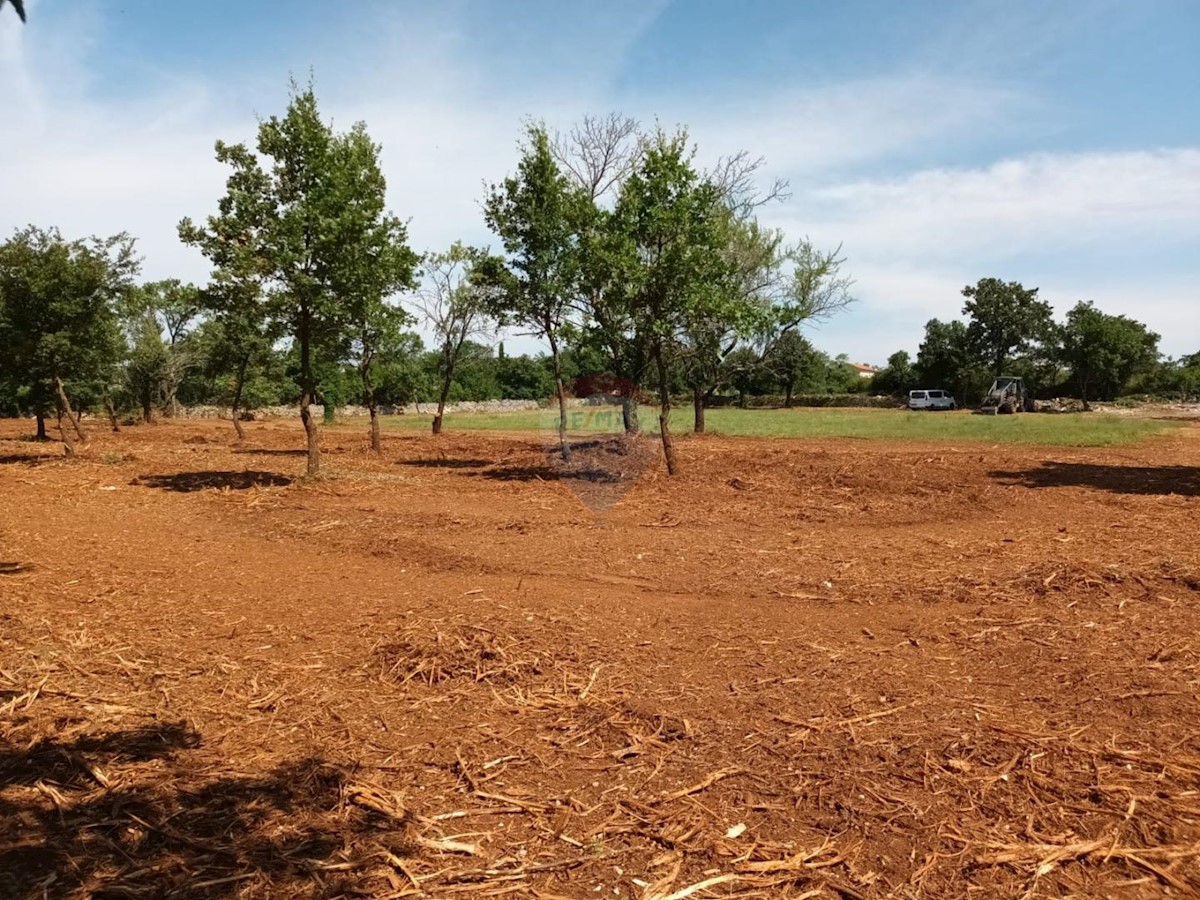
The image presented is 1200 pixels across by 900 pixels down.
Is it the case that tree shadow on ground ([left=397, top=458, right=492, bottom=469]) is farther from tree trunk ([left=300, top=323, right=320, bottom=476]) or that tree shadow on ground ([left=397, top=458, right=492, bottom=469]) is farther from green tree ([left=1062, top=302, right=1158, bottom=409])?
green tree ([left=1062, top=302, right=1158, bottom=409])

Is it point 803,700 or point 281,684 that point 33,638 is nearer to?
point 281,684

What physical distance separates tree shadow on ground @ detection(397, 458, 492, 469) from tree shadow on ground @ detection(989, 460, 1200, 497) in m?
11.9

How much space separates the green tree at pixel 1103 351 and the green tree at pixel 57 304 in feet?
207

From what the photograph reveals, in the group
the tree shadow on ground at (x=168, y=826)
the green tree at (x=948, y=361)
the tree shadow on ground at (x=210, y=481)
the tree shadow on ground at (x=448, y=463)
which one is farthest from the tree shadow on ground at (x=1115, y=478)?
the green tree at (x=948, y=361)

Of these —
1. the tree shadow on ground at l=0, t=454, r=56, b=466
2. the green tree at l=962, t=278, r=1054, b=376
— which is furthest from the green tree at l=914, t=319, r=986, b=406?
the tree shadow on ground at l=0, t=454, r=56, b=466

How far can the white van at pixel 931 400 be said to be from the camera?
218 feet

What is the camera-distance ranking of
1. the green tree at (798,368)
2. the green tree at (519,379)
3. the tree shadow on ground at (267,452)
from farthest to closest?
the green tree at (519,379) → the green tree at (798,368) → the tree shadow on ground at (267,452)

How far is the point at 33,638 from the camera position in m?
5.84

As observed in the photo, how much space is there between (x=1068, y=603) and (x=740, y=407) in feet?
217

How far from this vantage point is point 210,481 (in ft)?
53.1

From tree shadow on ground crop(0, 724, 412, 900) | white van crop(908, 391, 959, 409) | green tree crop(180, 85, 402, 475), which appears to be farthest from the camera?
white van crop(908, 391, 959, 409)

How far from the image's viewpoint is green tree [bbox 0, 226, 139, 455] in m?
18.6

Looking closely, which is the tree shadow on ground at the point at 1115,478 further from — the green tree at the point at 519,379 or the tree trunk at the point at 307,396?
the green tree at the point at 519,379

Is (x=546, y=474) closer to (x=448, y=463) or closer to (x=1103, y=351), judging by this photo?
(x=448, y=463)
